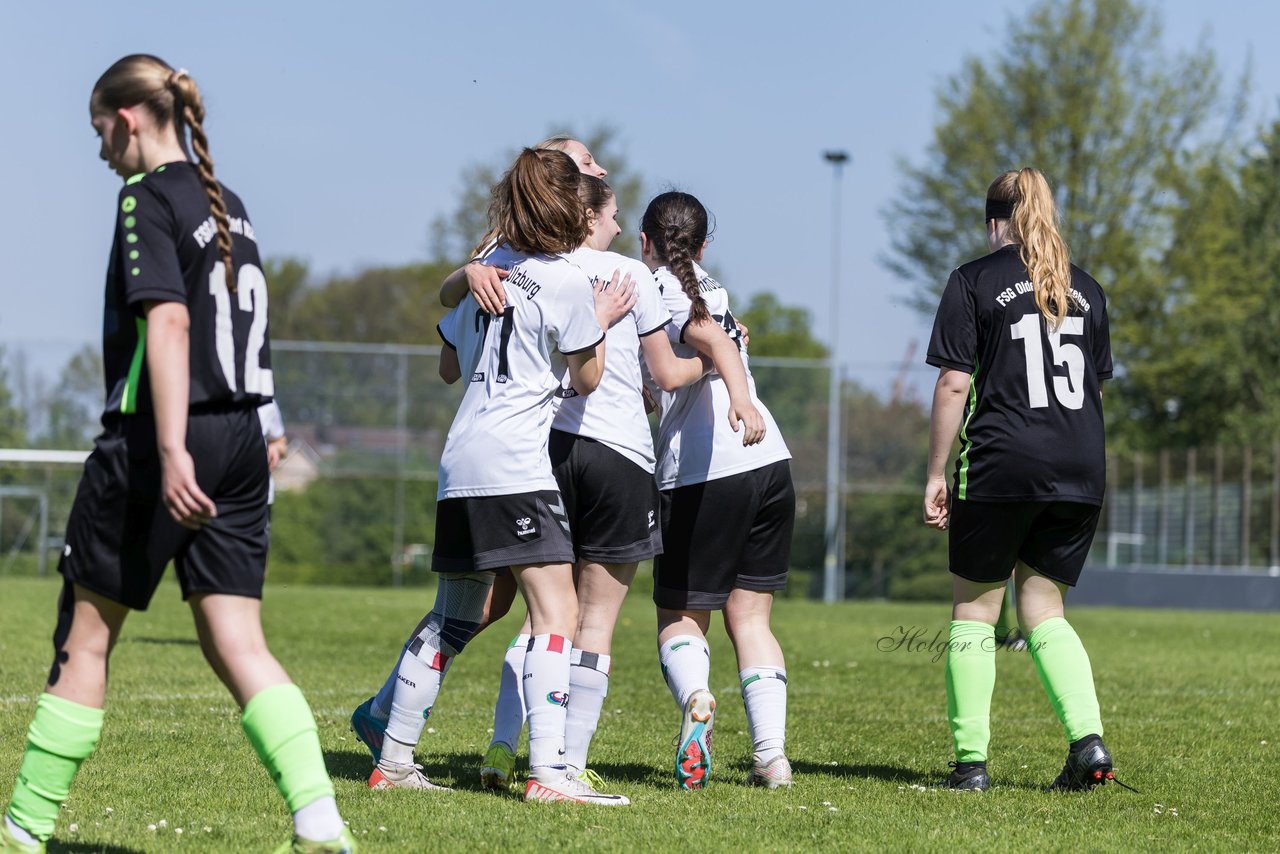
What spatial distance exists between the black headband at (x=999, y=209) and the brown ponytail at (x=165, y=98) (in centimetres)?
300

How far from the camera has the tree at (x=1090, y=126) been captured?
98.5 feet

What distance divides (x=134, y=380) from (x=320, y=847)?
1166 mm

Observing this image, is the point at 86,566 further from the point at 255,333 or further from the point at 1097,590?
the point at 1097,590

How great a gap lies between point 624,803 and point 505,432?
123cm

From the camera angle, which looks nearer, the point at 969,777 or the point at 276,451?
the point at 969,777

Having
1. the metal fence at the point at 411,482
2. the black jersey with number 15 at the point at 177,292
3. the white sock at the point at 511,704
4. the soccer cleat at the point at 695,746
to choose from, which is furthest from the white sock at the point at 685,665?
the metal fence at the point at 411,482

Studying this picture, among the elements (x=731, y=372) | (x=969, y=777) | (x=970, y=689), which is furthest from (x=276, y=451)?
(x=969, y=777)

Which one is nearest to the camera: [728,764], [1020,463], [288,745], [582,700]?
[288,745]

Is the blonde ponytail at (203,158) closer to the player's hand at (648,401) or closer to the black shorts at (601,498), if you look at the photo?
the black shorts at (601,498)

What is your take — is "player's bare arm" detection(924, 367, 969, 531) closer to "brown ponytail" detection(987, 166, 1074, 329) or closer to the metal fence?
"brown ponytail" detection(987, 166, 1074, 329)

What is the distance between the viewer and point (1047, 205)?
5340 mm

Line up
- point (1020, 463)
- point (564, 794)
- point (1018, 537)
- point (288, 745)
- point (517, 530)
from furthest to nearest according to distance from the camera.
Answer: point (1018, 537)
point (1020, 463)
point (564, 794)
point (517, 530)
point (288, 745)

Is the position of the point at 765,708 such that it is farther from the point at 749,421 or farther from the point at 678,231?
the point at 678,231

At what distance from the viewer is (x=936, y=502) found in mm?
5098
